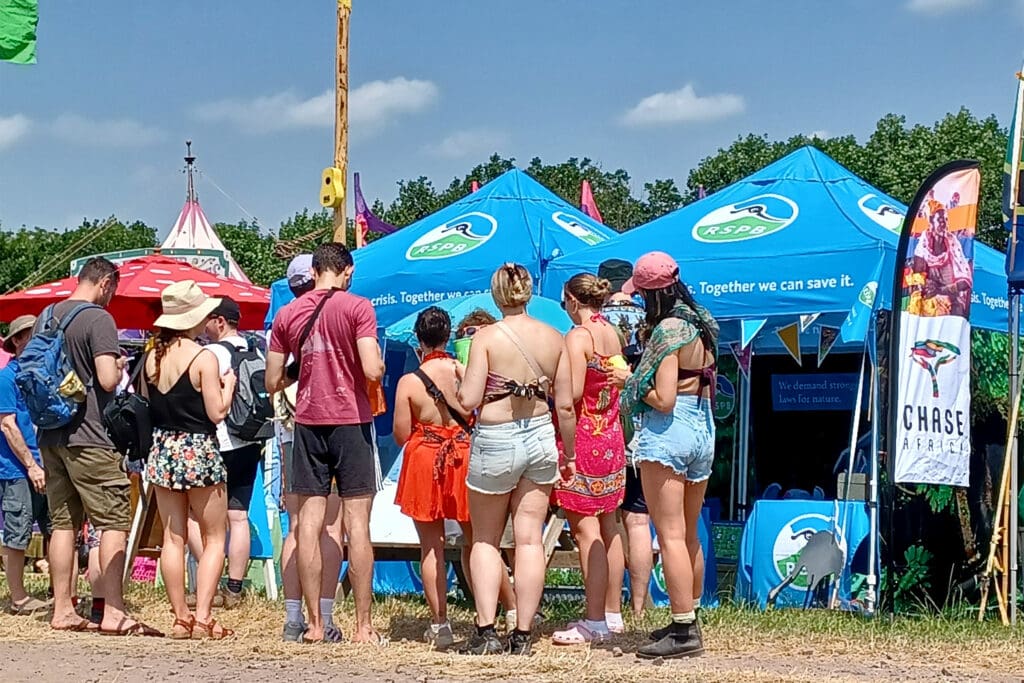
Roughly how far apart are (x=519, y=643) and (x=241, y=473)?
2.65m

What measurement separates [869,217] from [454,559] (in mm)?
3307

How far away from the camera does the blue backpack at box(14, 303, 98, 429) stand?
21.7 ft

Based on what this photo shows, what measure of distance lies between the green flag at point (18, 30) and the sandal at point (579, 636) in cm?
617

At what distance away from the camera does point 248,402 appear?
25.0ft

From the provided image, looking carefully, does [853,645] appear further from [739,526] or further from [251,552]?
[251,552]

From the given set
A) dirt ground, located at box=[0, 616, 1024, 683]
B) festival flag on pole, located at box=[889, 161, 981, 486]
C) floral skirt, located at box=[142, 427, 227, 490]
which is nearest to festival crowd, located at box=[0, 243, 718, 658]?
floral skirt, located at box=[142, 427, 227, 490]

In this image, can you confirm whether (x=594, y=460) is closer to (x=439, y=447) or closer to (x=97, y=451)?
(x=439, y=447)

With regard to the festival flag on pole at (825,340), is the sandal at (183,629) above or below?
below

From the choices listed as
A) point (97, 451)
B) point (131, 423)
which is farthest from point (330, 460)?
point (97, 451)

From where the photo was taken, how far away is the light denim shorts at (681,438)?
578cm

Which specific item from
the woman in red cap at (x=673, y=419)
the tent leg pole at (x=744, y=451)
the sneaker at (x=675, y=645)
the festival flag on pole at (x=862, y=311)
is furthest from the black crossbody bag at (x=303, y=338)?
the tent leg pole at (x=744, y=451)

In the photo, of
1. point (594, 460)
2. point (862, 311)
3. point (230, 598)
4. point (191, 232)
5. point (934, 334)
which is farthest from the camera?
point (191, 232)

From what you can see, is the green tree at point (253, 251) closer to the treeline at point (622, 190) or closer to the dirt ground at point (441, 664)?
the treeline at point (622, 190)

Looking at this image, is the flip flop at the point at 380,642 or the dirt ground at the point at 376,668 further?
the flip flop at the point at 380,642
